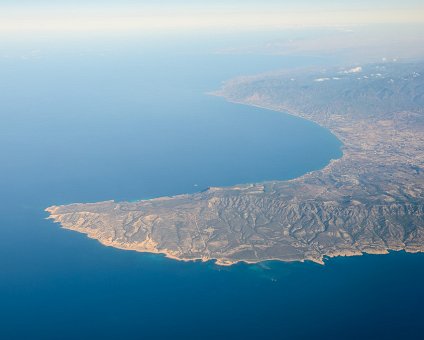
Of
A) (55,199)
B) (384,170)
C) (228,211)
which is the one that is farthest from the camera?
(384,170)

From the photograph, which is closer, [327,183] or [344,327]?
[344,327]

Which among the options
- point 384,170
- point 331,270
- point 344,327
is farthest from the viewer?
point 384,170

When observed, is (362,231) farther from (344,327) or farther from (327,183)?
(344,327)

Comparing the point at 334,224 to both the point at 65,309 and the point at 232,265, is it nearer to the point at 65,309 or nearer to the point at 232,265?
the point at 232,265

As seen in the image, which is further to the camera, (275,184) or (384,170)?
(384,170)

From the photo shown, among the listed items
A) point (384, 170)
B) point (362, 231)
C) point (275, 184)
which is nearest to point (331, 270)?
point (362, 231)

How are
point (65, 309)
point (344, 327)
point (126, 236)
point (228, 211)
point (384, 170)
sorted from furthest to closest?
point (384, 170), point (228, 211), point (126, 236), point (65, 309), point (344, 327)

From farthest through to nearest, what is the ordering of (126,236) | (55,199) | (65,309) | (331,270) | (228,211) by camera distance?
(55,199), (228,211), (126,236), (331,270), (65,309)

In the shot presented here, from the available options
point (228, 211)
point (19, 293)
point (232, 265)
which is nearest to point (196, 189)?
point (228, 211)
